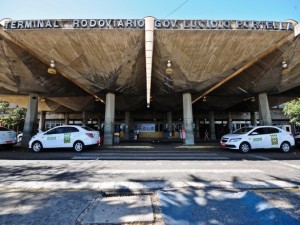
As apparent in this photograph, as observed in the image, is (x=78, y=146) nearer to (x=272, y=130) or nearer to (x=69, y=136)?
(x=69, y=136)

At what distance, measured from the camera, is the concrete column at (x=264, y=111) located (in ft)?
63.0

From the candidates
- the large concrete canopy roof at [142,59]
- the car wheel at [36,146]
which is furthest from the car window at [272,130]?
the car wheel at [36,146]

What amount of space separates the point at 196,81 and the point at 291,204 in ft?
47.4

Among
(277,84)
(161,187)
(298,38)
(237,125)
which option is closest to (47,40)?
(161,187)

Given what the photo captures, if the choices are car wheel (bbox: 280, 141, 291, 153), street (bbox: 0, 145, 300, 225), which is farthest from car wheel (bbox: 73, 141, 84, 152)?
car wheel (bbox: 280, 141, 291, 153)

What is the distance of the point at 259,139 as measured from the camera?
1239 cm

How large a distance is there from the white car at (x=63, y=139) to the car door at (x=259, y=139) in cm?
972

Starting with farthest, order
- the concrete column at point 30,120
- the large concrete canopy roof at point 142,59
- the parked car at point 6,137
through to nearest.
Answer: the concrete column at point 30,120, the parked car at point 6,137, the large concrete canopy roof at point 142,59

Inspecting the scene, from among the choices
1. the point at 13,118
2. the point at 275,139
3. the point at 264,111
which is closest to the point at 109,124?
the point at 275,139

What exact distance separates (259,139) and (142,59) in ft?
31.0

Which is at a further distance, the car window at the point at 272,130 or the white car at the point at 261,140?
the car window at the point at 272,130

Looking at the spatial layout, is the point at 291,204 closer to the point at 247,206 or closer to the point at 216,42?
the point at 247,206

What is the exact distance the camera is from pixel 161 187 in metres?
4.86

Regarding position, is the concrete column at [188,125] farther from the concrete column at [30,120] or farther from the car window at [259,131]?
the concrete column at [30,120]
